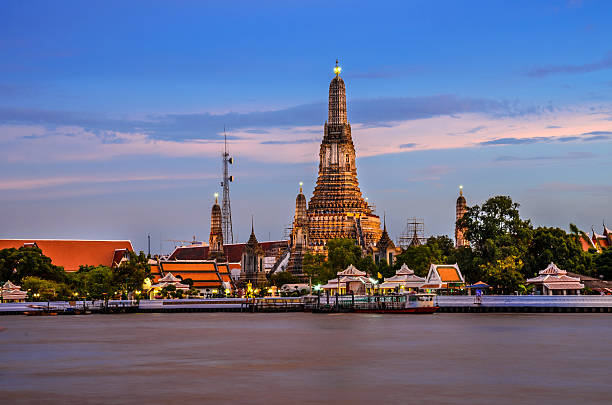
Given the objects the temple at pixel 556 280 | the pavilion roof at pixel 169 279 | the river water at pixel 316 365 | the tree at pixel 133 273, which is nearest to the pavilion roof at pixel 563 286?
the temple at pixel 556 280

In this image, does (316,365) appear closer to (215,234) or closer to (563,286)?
(563,286)

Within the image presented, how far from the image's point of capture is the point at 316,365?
122 ft

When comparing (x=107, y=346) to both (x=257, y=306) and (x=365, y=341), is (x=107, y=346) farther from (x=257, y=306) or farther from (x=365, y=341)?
(x=257, y=306)

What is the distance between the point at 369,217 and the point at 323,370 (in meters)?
118

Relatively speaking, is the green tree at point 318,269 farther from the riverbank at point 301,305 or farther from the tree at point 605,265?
the tree at point 605,265

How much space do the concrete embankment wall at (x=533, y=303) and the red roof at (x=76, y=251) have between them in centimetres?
8241

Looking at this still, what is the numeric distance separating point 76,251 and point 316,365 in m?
121

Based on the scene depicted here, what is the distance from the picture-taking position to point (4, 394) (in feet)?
93.5

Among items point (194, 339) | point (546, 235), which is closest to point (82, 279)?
point (546, 235)

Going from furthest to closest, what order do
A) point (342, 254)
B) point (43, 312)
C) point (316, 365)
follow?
point (342, 254) → point (43, 312) → point (316, 365)

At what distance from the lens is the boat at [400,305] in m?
82.7

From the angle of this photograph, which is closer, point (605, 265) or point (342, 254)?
point (605, 265)

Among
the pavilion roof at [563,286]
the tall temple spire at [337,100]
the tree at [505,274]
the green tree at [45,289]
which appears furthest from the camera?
the tall temple spire at [337,100]

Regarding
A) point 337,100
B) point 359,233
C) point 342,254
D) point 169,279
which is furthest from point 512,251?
point 337,100
